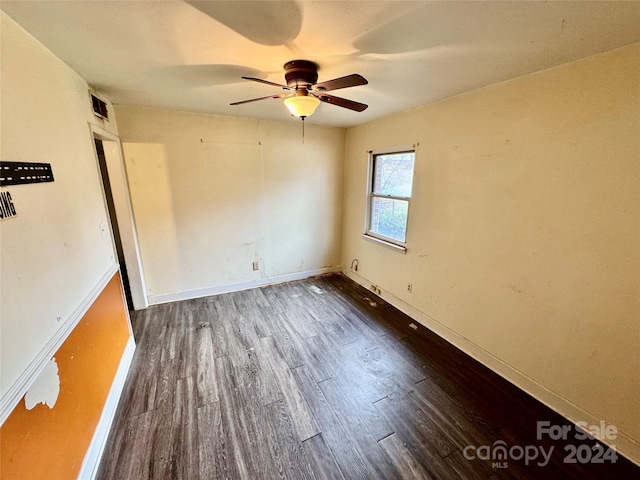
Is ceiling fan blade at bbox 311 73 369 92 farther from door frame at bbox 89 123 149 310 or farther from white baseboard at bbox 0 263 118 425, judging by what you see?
door frame at bbox 89 123 149 310

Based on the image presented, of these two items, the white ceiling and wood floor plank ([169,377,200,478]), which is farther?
wood floor plank ([169,377,200,478])

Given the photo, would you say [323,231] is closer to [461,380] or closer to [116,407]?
[461,380]

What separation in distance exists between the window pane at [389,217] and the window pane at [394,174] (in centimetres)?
12

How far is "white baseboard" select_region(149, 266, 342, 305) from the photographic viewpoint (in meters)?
3.16

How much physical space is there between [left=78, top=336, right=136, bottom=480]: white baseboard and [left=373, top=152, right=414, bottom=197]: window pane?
309cm

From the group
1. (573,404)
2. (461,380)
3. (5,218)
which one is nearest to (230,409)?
(5,218)

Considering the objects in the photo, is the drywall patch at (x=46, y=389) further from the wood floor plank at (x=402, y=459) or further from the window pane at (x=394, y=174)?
the window pane at (x=394, y=174)

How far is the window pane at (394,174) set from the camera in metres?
2.82

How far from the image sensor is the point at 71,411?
125cm

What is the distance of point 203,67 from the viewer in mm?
1649

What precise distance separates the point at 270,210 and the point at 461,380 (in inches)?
112

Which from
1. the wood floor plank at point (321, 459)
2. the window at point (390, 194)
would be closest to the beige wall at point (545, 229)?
the window at point (390, 194)

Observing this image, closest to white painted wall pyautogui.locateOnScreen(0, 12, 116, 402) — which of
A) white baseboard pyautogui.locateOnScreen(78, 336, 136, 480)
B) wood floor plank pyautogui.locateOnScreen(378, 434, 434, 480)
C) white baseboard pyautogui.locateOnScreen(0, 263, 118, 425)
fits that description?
white baseboard pyautogui.locateOnScreen(0, 263, 118, 425)

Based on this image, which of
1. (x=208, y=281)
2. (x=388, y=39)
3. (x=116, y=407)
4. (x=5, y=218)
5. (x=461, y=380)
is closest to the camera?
(x=5, y=218)
